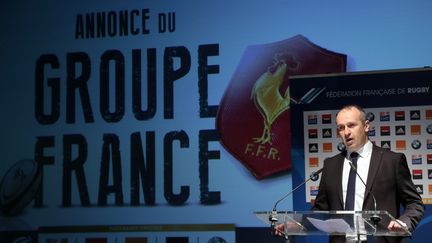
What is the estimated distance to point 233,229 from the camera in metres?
5.48

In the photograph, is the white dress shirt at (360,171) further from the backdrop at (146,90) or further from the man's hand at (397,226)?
the backdrop at (146,90)

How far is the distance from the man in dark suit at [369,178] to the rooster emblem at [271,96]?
5.82 feet

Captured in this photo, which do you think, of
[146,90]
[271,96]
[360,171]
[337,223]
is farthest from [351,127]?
[146,90]

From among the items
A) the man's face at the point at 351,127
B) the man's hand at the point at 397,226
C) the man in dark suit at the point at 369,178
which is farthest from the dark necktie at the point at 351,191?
the man's hand at the point at 397,226

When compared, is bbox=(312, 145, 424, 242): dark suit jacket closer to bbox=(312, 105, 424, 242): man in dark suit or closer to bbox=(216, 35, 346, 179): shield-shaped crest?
bbox=(312, 105, 424, 242): man in dark suit

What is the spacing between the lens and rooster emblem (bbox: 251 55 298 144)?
17.9 ft

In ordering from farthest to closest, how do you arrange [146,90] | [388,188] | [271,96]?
[146,90], [271,96], [388,188]

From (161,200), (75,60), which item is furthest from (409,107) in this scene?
(75,60)

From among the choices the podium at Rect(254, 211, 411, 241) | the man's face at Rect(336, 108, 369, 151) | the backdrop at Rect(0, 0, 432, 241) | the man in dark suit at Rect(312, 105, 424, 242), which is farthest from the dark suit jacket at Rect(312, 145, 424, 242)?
the backdrop at Rect(0, 0, 432, 241)

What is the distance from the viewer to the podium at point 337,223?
3.00 meters

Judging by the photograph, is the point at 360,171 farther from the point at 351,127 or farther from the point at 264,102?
the point at 264,102

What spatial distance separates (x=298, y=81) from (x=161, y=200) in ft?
5.52

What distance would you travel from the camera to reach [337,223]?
10.0 ft

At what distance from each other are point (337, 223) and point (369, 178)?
581 millimetres
